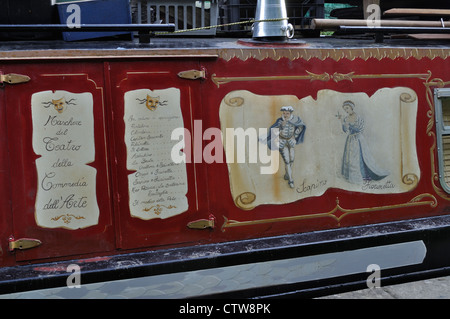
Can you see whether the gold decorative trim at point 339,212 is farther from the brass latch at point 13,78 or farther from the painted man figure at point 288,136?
the brass latch at point 13,78

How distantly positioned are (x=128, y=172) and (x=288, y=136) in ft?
3.75

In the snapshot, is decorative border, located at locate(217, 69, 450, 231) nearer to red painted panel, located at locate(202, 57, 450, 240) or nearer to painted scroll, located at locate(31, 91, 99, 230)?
red painted panel, located at locate(202, 57, 450, 240)

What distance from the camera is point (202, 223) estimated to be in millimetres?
3527

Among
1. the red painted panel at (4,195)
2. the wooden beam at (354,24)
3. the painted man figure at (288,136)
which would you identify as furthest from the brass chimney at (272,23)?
the red painted panel at (4,195)

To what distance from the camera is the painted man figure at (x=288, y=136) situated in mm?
3695

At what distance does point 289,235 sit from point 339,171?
1.98 ft

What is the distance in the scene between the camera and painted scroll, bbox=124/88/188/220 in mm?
3336

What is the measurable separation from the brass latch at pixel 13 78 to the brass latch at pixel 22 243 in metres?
0.92

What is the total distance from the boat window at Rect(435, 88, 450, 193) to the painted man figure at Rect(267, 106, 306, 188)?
3.88ft

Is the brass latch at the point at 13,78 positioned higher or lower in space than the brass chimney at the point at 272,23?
lower

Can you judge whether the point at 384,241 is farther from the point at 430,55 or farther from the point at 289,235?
the point at 430,55

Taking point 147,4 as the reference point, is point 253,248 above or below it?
below
